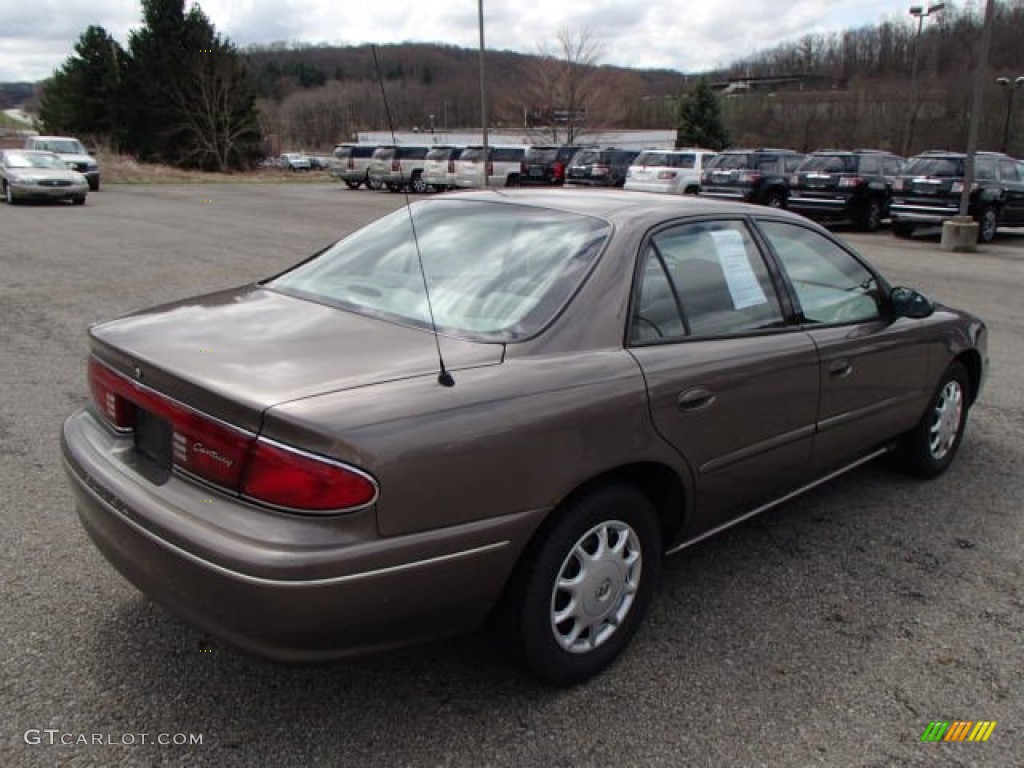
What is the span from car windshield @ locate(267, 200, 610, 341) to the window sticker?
57 cm

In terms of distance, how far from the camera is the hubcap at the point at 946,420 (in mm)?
4398

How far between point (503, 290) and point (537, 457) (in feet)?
2.34

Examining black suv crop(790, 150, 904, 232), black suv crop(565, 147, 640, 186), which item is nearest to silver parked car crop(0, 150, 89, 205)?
black suv crop(565, 147, 640, 186)

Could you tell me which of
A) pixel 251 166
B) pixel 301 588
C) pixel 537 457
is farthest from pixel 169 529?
pixel 251 166

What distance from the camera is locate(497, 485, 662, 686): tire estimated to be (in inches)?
97.3

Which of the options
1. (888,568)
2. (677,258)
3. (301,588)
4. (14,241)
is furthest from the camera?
(14,241)

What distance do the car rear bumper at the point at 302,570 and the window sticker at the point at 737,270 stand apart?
1.40m

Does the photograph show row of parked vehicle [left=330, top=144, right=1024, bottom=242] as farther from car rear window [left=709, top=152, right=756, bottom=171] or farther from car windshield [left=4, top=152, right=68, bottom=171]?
car windshield [left=4, top=152, right=68, bottom=171]

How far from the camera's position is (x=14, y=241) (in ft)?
47.9

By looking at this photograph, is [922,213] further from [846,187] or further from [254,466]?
[254,466]

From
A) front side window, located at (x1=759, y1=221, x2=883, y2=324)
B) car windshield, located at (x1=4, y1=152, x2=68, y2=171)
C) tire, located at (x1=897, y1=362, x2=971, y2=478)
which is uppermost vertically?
car windshield, located at (x1=4, y1=152, x2=68, y2=171)

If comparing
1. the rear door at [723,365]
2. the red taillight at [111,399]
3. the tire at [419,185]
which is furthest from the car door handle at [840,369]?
the tire at [419,185]

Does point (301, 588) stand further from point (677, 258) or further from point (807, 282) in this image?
point (807, 282)

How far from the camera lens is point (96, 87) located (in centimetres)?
5175
